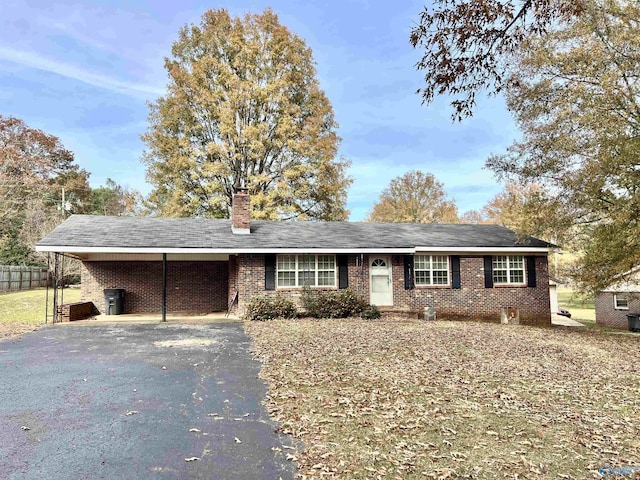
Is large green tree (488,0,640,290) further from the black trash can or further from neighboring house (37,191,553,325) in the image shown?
the black trash can

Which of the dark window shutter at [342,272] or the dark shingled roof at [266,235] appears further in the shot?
the dark window shutter at [342,272]

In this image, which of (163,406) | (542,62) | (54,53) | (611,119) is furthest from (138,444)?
(54,53)

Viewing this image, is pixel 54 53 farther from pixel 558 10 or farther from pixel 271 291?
pixel 558 10

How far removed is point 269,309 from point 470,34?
402 inches

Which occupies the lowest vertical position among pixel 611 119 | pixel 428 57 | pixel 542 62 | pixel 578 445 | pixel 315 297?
pixel 578 445

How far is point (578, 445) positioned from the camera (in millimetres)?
3844

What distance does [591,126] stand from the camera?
11.4 meters

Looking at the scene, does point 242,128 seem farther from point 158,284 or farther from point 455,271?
point 455,271

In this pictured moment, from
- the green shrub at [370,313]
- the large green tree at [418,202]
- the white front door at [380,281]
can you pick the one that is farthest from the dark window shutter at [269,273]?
the large green tree at [418,202]

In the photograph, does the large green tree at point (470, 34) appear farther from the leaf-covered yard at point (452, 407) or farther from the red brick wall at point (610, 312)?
the red brick wall at point (610, 312)

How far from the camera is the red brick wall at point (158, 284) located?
1523 centimetres

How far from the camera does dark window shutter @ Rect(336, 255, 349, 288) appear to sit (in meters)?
14.3

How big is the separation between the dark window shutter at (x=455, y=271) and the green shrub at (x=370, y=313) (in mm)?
3272

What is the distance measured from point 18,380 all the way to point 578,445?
7.29m
